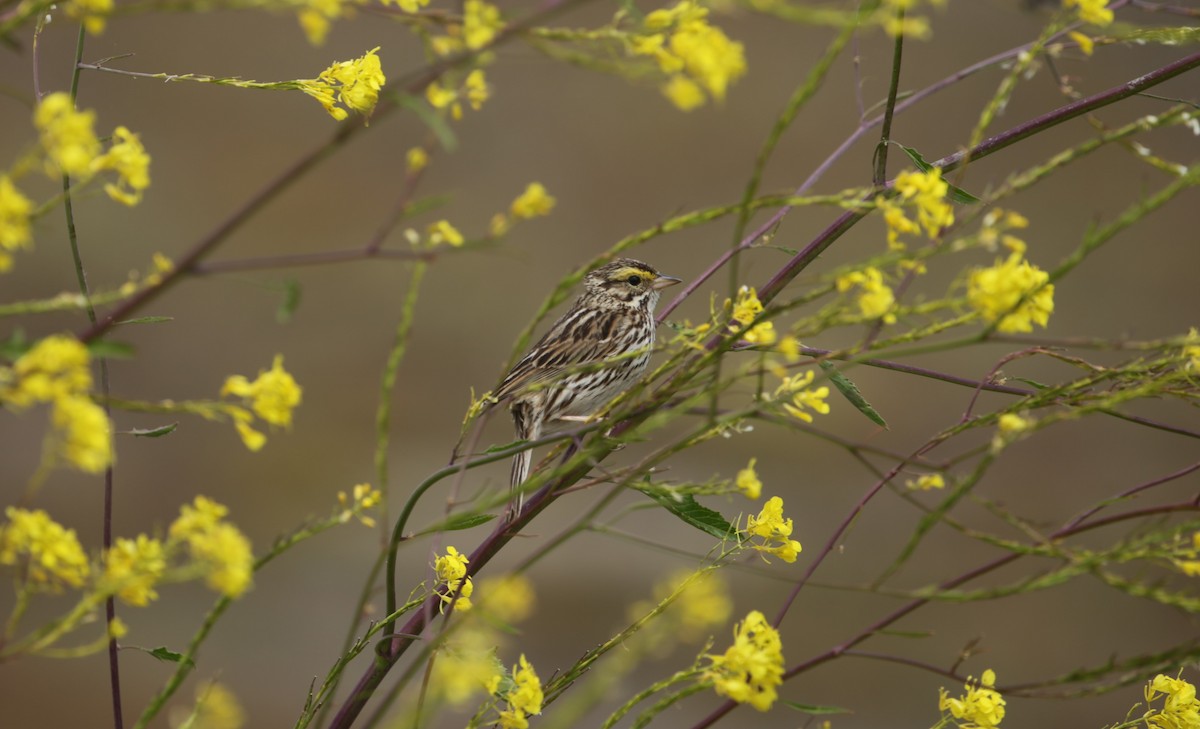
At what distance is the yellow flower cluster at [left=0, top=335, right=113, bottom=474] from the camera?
0.37 m

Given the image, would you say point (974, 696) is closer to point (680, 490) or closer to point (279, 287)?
point (680, 490)

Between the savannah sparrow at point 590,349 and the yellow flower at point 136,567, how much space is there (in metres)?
0.77

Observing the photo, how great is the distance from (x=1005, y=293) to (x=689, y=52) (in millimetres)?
174

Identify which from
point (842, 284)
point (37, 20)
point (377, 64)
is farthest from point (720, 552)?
point (37, 20)

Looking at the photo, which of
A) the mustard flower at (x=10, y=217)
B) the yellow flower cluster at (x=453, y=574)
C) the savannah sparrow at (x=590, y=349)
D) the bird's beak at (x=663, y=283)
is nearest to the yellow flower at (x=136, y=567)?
the mustard flower at (x=10, y=217)

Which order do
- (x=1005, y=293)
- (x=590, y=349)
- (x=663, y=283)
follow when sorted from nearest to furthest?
1. (x=1005, y=293)
2. (x=590, y=349)
3. (x=663, y=283)

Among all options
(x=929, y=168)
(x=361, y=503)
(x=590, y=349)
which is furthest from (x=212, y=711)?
(x=590, y=349)

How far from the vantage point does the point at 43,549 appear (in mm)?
444

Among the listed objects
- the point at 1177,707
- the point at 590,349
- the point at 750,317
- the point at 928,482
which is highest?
the point at 590,349

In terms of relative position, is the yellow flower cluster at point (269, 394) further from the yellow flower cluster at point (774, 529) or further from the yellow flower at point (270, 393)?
the yellow flower cluster at point (774, 529)

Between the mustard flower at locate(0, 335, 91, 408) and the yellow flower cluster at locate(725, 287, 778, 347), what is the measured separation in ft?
0.90

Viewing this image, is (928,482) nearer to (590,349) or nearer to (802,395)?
(802,395)

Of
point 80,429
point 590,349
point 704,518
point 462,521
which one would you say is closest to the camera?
point 80,429

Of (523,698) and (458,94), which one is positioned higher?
(458,94)
